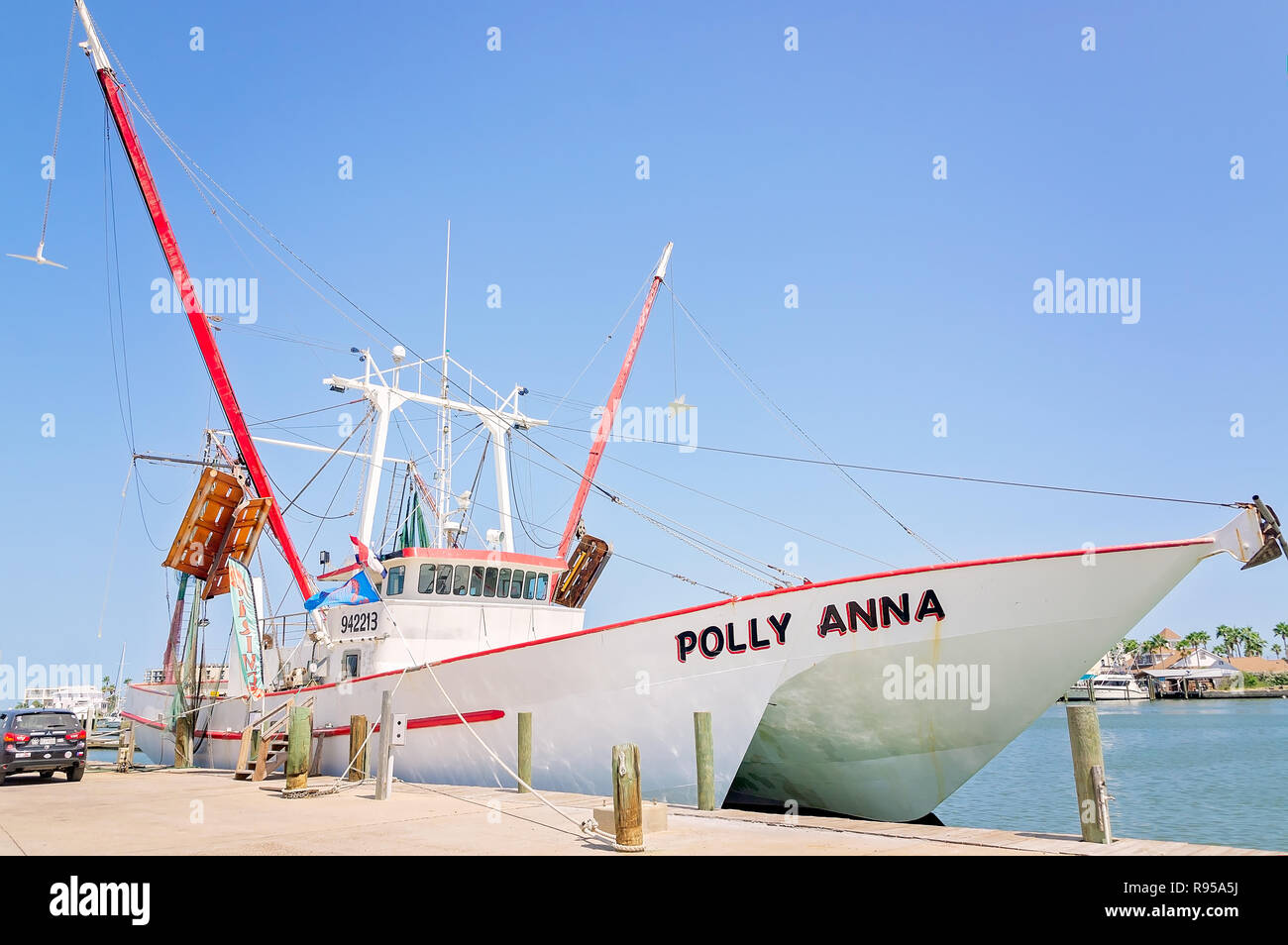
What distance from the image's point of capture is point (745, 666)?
1276cm

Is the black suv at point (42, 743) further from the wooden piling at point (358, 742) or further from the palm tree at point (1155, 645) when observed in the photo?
the palm tree at point (1155, 645)

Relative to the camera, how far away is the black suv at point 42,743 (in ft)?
59.2

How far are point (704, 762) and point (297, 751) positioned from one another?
341 inches

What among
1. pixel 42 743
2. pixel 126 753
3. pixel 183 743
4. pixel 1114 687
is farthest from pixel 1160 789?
pixel 1114 687

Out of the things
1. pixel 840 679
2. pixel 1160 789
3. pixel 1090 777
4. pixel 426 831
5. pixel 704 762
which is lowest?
pixel 1160 789

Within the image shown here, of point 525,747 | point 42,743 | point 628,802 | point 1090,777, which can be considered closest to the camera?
point 1090,777

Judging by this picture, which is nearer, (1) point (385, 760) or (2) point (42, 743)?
(1) point (385, 760)

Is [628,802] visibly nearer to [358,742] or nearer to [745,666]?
[745,666]

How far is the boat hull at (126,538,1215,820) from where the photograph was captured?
11.2m

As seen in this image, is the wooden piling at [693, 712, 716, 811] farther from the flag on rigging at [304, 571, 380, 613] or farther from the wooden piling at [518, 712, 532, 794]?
the flag on rigging at [304, 571, 380, 613]

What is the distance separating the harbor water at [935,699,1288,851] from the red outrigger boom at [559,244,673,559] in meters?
12.2

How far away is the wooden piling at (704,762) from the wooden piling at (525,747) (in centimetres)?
341

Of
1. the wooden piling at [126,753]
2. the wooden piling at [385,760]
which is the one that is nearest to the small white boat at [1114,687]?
the wooden piling at [126,753]

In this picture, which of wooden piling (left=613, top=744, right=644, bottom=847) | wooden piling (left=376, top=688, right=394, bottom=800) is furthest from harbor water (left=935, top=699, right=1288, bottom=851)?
wooden piling (left=376, top=688, right=394, bottom=800)
